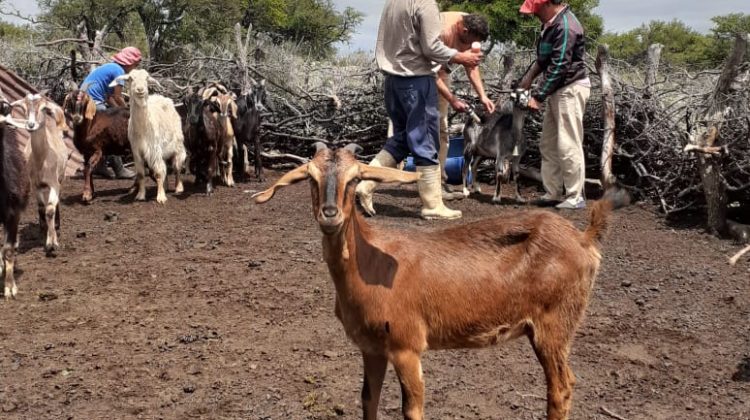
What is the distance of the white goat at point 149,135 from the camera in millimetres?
9312

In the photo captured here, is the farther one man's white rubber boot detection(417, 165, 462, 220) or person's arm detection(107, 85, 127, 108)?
person's arm detection(107, 85, 127, 108)

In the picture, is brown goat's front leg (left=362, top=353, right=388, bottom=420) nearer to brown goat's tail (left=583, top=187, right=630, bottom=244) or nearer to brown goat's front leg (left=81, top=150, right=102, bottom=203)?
brown goat's tail (left=583, top=187, right=630, bottom=244)

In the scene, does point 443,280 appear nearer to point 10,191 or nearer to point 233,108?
point 10,191

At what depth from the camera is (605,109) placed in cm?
890

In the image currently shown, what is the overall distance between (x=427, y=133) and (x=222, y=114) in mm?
4071

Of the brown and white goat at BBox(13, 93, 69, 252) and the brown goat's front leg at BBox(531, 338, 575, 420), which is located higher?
the brown and white goat at BBox(13, 93, 69, 252)

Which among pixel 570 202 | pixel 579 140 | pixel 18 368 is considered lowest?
pixel 18 368

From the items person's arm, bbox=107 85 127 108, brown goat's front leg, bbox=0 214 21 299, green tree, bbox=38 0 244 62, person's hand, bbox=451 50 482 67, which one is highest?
green tree, bbox=38 0 244 62

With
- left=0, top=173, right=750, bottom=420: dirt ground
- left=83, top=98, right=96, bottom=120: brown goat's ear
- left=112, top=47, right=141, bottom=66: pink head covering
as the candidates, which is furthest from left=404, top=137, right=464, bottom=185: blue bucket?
left=83, top=98, right=96, bottom=120: brown goat's ear

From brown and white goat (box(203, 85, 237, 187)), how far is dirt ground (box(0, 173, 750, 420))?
9.79ft

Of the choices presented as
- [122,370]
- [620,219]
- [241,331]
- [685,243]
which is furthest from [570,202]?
[122,370]

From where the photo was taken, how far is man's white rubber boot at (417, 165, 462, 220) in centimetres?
741

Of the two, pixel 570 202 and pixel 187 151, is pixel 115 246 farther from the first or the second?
pixel 570 202


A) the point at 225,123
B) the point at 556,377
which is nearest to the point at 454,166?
the point at 225,123
